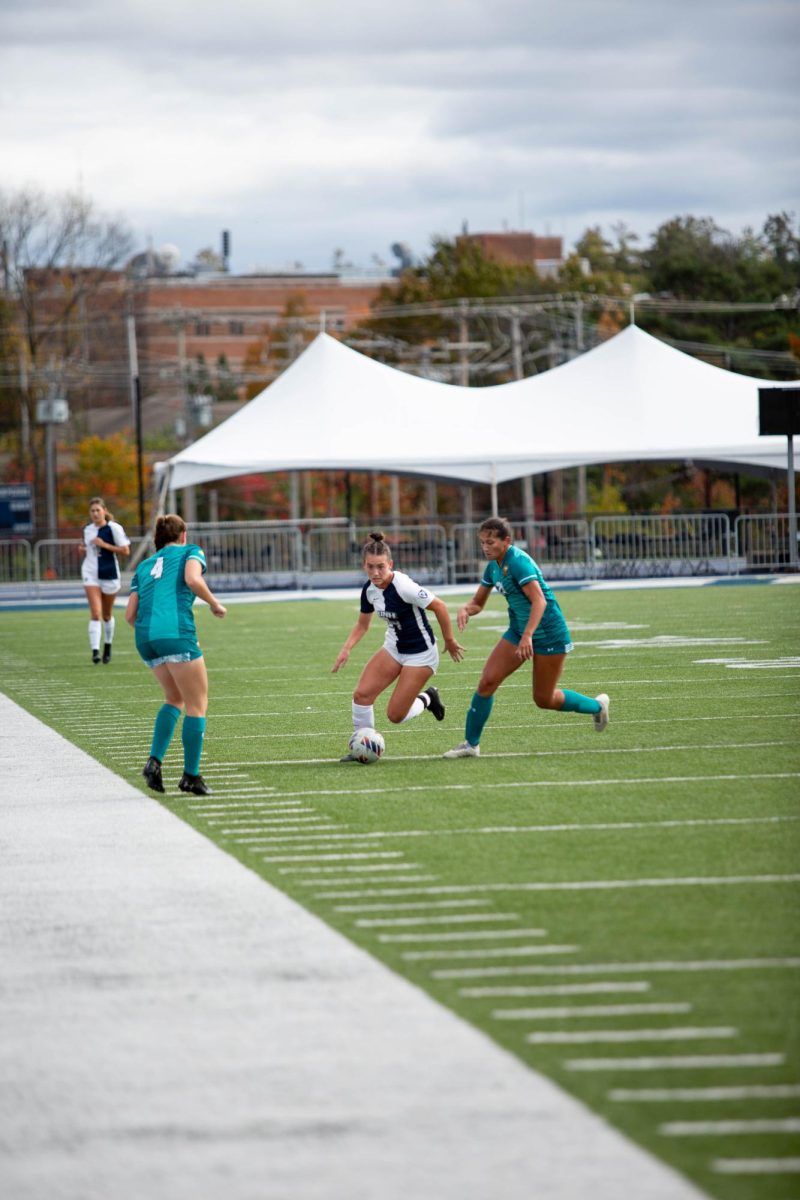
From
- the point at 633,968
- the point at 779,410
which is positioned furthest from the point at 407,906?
the point at 779,410

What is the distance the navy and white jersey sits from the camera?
11.2 meters

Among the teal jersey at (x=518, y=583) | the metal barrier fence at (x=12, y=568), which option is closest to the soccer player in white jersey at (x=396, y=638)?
the teal jersey at (x=518, y=583)

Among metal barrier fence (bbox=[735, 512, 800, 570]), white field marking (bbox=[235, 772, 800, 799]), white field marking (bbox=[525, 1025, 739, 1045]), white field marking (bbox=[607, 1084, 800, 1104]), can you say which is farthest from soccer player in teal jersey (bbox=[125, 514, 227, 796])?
metal barrier fence (bbox=[735, 512, 800, 570])

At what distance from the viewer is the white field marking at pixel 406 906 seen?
22.6 ft

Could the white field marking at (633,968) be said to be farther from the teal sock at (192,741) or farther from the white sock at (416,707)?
the white sock at (416,707)

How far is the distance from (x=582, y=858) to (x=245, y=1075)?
3.15 m

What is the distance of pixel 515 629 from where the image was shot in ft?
37.2

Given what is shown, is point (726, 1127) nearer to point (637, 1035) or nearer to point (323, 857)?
point (637, 1035)

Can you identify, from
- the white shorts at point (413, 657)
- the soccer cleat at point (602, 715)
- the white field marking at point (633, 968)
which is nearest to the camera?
the white field marking at point (633, 968)

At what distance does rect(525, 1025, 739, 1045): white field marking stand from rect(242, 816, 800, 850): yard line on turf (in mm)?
3288

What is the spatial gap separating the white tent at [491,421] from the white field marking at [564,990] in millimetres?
30357

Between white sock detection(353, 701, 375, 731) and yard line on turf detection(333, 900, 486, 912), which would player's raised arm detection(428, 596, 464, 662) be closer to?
white sock detection(353, 701, 375, 731)

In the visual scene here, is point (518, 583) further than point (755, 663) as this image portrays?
No

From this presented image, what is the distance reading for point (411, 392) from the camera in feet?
127
